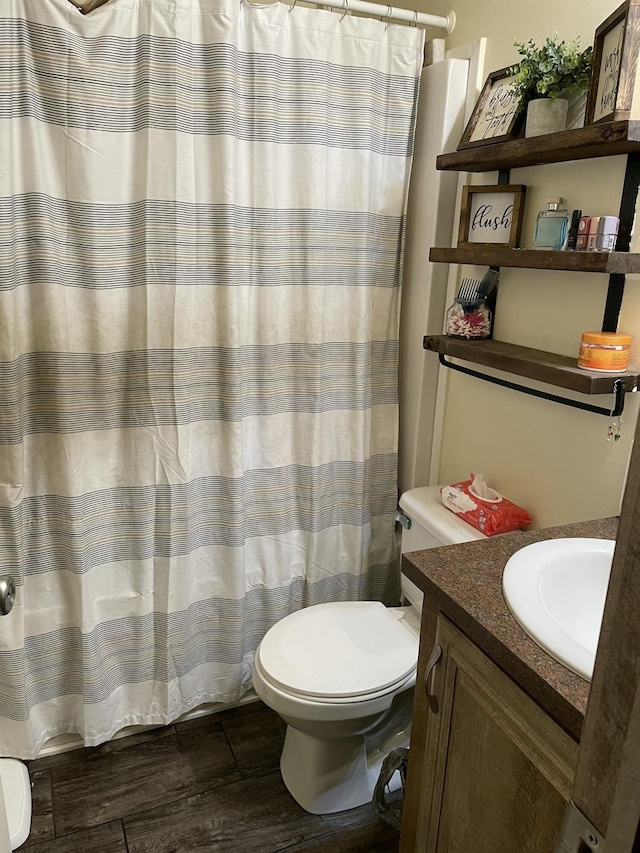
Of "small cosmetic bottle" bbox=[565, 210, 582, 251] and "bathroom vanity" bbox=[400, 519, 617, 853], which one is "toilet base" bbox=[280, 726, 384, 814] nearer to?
"bathroom vanity" bbox=[400, 519, 617, 853]

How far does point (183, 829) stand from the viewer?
1747 mm

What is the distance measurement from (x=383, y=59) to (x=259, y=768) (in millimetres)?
2064

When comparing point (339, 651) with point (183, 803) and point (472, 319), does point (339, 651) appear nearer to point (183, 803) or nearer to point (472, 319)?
point (183, 803)

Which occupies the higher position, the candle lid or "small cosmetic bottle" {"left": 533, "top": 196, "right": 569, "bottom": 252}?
"small cosmetic bottle" {"left": 533, "top": 196, "right": 569, "bottom": 252}

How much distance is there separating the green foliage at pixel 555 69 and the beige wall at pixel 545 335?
0.08m

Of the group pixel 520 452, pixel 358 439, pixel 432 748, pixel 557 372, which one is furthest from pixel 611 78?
pixel 432 748

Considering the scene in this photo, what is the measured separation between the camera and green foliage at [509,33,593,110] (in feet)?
4.76

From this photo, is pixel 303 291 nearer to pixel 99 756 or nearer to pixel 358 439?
pixel 358 439

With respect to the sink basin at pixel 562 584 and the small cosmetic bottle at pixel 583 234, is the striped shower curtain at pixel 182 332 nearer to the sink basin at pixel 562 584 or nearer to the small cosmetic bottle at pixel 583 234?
the small cosmetic bottle at pixel 583 234

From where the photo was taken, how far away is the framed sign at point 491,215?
Answer: 1719mm

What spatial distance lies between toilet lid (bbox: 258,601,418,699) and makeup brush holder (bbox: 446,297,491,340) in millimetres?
824

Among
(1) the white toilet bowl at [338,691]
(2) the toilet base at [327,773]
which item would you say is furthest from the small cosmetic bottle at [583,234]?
(2) the toilet base at [327,773]

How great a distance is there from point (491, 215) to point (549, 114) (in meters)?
0.33

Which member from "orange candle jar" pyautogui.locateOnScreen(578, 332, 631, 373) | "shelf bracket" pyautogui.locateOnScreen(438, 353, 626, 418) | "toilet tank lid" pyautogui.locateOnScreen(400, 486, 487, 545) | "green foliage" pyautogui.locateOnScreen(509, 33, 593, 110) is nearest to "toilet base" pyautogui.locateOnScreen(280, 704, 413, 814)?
"toilet tank lid" pyautogui.locateOnScreen(400, 486, 487, 545)
